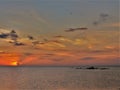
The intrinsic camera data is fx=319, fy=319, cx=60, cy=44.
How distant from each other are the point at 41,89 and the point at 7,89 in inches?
310

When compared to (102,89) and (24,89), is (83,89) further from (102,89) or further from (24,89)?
(24,89)

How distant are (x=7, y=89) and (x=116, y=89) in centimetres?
2411

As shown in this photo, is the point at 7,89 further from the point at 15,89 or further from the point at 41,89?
the point at 41,89

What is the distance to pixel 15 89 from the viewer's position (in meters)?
70.4

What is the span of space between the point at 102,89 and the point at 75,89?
6095mm

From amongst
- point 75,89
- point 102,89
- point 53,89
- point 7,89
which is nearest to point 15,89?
point 7,89

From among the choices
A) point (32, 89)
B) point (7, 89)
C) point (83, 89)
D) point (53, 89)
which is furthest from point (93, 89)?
point (7, 89)

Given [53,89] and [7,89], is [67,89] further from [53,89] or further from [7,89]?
[7,89]

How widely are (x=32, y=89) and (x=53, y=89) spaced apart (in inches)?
189

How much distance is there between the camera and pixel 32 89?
70.1 meters

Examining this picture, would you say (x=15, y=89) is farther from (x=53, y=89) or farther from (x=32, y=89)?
(x=53, y=89)

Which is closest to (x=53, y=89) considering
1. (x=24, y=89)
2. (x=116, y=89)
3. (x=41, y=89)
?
(x=41, y=89)

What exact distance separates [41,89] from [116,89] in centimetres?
1652

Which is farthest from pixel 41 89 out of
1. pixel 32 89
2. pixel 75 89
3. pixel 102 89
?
pixel 102 89
